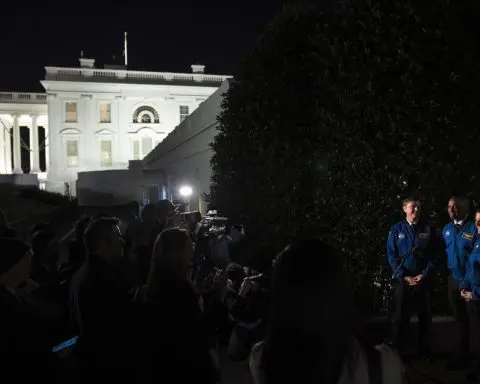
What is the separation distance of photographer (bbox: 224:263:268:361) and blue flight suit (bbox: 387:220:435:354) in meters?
2.12

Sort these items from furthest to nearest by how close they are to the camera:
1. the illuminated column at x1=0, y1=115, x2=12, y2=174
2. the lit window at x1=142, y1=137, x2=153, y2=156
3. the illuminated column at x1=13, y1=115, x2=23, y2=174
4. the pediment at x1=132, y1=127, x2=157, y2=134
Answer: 1. the illuminated column at x1=0, y1=115, x2=12, y2=174
2. the illuminated column at x1=13, y1=115, x2=23, y2=174
3. the lit window at x1=142, y1=137, x2=153, y2=156
4. the pediment at x1=132, y1=127, x2=157, y2=134

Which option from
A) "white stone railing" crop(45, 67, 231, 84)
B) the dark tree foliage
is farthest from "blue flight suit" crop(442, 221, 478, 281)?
"white stone railing" crop(45, 67, 231, 84)

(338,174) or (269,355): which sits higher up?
(338,174)

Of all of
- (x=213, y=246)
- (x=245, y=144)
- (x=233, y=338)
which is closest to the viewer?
(x=233, y=338)

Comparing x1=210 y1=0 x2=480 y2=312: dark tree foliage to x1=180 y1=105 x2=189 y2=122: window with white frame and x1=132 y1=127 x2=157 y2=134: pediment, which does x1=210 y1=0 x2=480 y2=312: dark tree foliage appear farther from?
x1=180 y1=105 x2=189 y2=122: window with white frame

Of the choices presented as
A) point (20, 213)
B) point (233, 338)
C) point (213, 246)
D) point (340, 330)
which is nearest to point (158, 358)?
point (233, 338)

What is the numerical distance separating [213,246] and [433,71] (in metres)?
3.55

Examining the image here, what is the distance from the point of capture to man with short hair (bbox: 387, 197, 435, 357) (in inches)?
198

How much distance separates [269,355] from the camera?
1.89 metres

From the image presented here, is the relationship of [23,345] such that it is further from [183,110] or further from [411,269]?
[183,110]

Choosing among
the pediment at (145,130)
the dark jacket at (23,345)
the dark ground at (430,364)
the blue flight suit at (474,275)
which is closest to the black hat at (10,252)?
the dark jacket at (23,345)

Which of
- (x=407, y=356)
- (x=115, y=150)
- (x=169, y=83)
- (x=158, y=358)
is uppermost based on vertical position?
(x=169, y=83)

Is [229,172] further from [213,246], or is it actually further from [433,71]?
[433,71]

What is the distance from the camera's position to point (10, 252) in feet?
9.11
